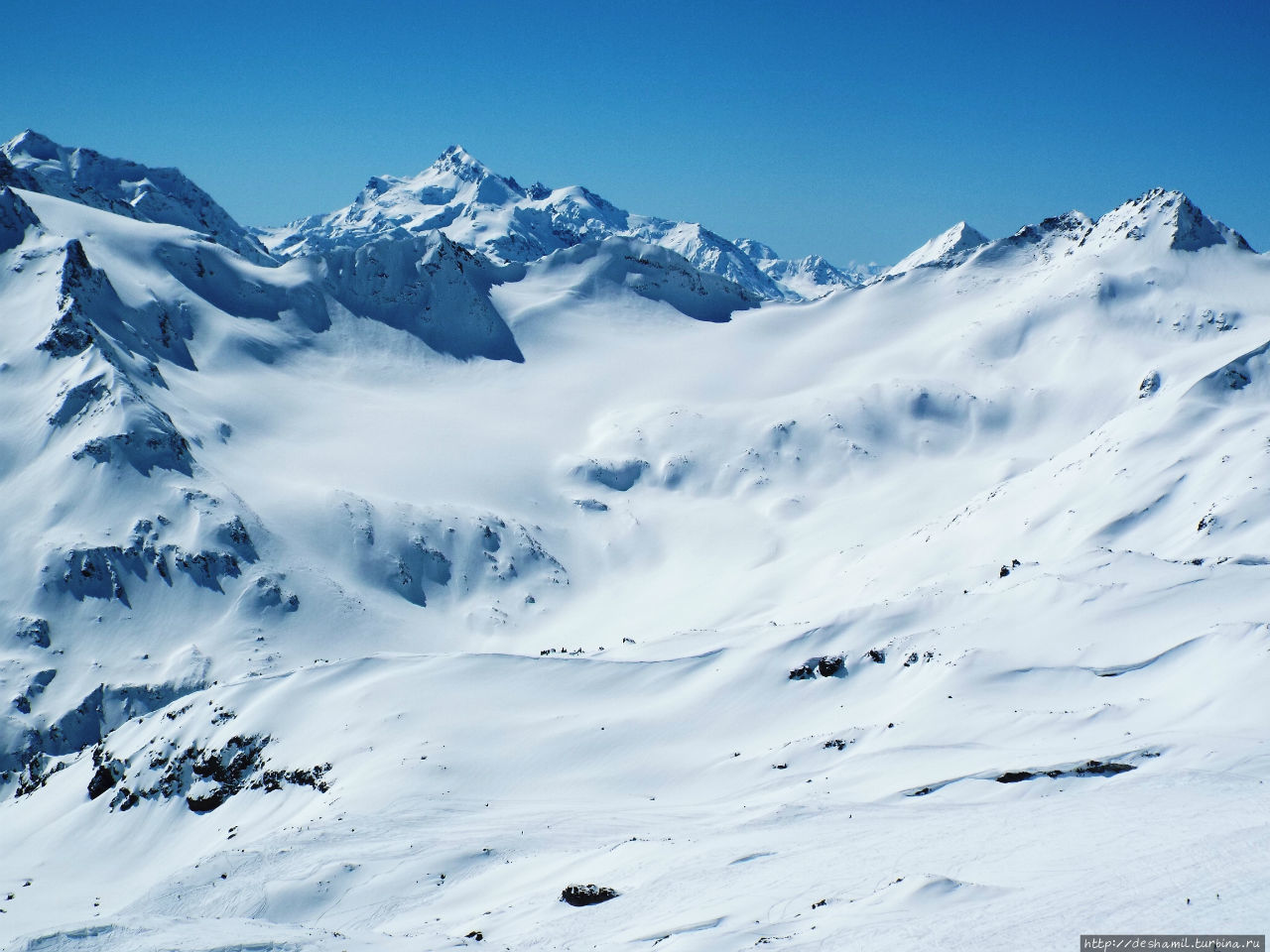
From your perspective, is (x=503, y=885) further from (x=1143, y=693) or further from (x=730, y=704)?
(x=1143, y=693)

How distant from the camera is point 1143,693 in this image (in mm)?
42688

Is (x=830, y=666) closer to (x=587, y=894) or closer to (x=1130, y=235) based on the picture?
(x=587, y=894)

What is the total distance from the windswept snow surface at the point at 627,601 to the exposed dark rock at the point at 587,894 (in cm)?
80

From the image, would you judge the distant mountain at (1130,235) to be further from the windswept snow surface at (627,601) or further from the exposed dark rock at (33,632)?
the exposed dark rock at (33,632)

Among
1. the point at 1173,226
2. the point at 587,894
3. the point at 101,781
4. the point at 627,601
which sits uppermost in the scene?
the point at 1173,226

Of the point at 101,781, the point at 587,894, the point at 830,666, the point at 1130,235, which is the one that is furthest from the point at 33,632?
the point at 1130,235

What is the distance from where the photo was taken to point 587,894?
1224 inches

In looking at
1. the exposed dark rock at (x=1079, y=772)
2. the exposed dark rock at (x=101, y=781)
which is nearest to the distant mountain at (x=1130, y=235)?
the exposed dark rock at (x=1079, y=772)

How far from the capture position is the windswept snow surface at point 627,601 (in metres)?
31.0

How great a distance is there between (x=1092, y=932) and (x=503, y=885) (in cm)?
2070

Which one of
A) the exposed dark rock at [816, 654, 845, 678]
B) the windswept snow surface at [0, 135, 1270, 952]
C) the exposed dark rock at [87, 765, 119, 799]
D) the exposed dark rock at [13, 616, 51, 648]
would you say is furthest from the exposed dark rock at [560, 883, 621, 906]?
the exposed dark rock at [13, 616, 51, 648]

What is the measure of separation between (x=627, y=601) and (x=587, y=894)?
86.2 m

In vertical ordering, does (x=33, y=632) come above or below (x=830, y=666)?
above

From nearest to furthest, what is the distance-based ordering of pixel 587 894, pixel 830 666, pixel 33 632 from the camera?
pixel 587 894 < pixel 830 666 < pixel 33 632
